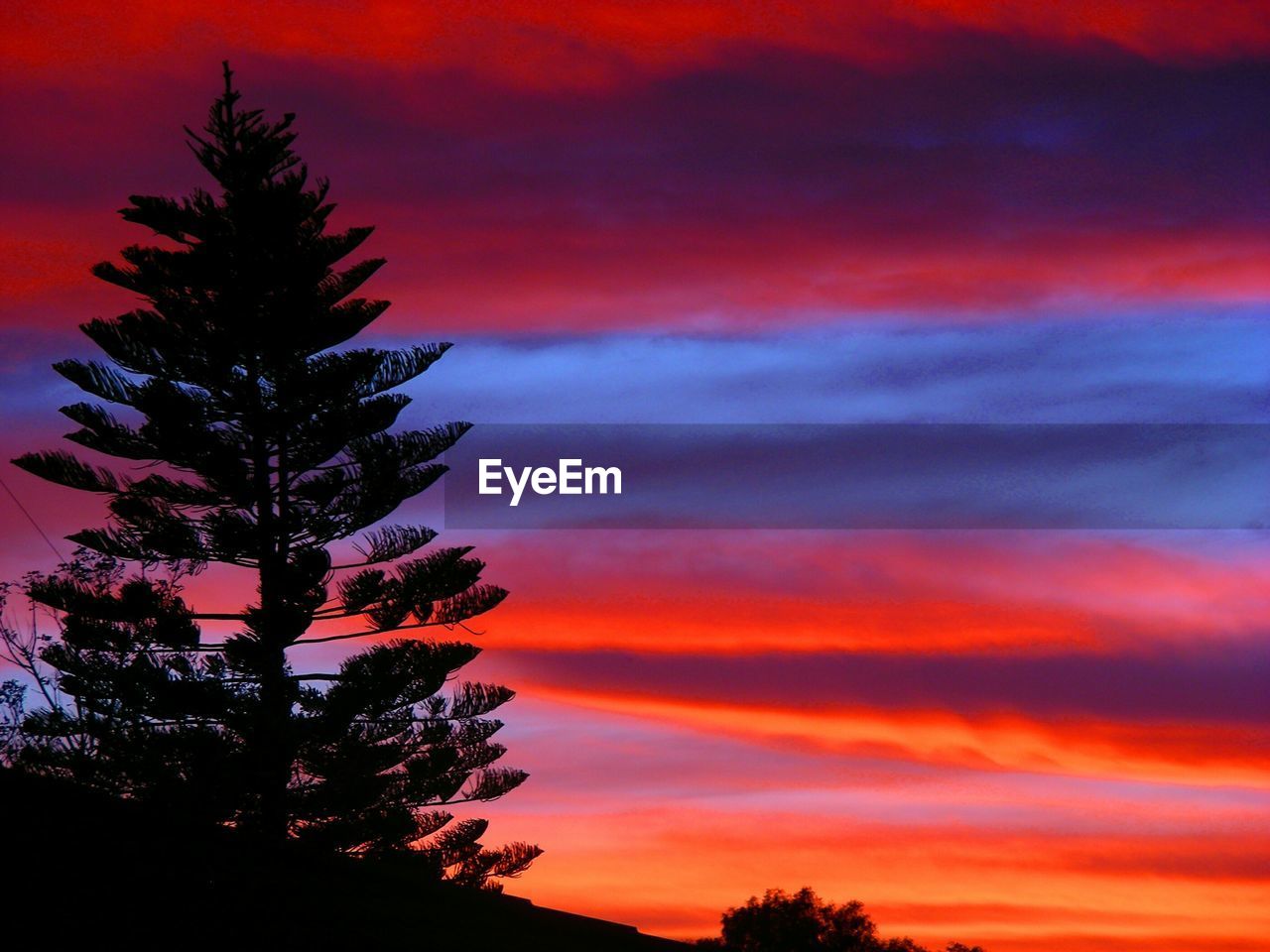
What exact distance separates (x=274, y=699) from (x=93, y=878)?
1798cm

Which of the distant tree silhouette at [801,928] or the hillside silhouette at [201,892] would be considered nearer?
the hillside silhouette at [201,892]

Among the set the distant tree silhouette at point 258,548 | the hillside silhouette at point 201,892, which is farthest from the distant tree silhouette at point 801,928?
the hillside silhouette at point 201,892

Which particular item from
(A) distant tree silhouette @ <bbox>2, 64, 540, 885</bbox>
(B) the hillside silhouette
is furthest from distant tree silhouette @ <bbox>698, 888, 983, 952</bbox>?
(B) the hillside silhouette

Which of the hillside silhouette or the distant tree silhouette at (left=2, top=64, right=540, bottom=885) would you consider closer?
the hillside silhouette

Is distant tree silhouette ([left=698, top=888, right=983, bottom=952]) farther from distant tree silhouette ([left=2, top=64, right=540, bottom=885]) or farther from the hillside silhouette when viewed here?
the hillside silhouette

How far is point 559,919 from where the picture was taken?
13.0 m

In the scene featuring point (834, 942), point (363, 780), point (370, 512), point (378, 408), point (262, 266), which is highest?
point (262, 266)

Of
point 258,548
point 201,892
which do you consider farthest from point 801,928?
point 201,892

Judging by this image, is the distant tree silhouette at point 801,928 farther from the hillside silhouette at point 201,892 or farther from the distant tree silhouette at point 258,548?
the hillside silhouette at point 201,892

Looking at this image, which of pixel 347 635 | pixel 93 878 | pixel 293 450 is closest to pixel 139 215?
pixel 293 450

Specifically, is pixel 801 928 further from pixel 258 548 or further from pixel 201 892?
pixel 201 892

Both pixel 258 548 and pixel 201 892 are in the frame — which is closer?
pixel 201 892

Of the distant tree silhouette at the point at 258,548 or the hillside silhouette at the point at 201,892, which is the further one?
the distant tree silhouette at the point at 258,548

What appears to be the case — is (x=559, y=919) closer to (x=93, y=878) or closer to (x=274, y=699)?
(x=93, y=878)
